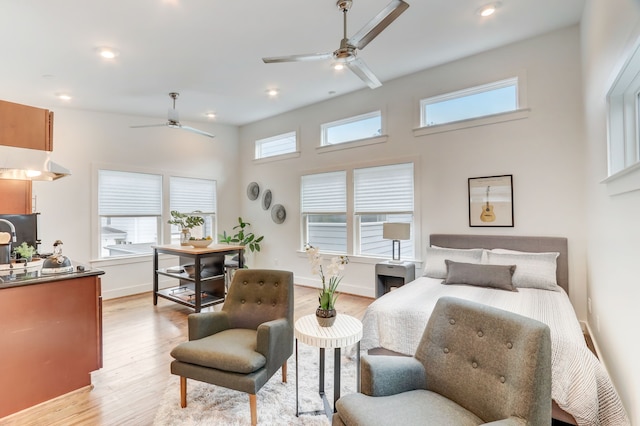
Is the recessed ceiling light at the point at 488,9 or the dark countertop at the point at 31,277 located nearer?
the dark countertop at the point at 31,277

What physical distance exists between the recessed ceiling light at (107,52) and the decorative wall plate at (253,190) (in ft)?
11.6

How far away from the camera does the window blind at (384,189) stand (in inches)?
180

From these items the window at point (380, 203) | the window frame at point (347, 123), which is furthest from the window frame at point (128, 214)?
the window at point (380, 203)

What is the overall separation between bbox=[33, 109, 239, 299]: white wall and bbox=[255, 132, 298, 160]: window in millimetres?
1164

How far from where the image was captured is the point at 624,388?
186cm

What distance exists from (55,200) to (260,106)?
3466 mm

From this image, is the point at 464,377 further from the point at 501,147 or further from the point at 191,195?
the point at 191,195

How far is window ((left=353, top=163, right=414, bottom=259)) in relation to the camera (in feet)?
15.0

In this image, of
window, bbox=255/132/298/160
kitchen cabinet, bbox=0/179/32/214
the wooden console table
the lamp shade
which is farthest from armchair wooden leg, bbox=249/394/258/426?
window, bbox=255/132/298/160

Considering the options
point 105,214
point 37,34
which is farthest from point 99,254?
point 37,34

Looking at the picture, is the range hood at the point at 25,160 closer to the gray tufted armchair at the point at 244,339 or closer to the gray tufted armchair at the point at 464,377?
the gray tufted armchair at the point at 244,339

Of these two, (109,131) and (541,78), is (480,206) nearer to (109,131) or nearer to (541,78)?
(541,78)

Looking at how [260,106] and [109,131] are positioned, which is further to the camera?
[260,106]

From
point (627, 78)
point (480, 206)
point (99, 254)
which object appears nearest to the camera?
point (627, 78)
